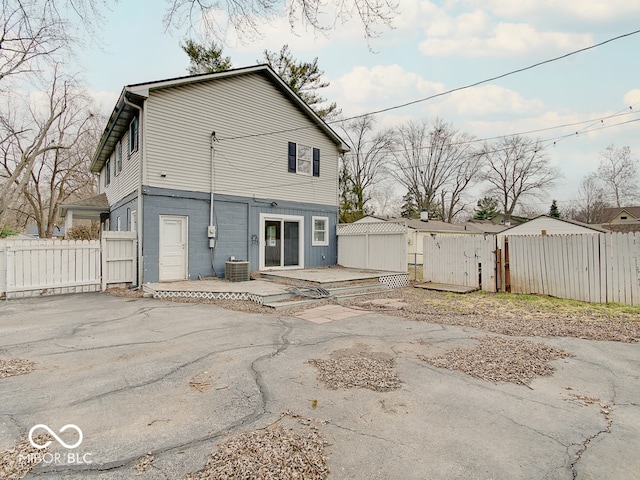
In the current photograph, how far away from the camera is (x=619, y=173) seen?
39.5 metres

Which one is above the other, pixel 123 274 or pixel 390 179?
pixel 390 179

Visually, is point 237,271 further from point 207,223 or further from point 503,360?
point 503,360

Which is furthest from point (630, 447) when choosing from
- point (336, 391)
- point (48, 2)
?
point (48, 2)

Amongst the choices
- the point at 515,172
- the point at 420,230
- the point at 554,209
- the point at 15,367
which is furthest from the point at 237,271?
the point at 554,209

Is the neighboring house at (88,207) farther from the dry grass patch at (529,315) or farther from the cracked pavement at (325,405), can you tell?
the dry grass patch at (529,315)

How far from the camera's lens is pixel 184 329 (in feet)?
18.7

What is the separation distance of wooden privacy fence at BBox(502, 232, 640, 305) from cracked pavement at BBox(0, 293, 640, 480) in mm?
4037

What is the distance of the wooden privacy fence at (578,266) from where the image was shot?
7.74 meters

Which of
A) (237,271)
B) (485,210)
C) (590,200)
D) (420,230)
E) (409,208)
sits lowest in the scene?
(237,271)

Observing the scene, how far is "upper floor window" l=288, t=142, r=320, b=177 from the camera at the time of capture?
13086 millimetres

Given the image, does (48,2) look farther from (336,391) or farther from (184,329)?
(336,391)

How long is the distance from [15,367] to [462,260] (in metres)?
10.6

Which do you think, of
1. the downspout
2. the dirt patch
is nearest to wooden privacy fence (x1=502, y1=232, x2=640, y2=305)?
the dirt patch

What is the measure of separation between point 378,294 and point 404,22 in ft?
22.6
